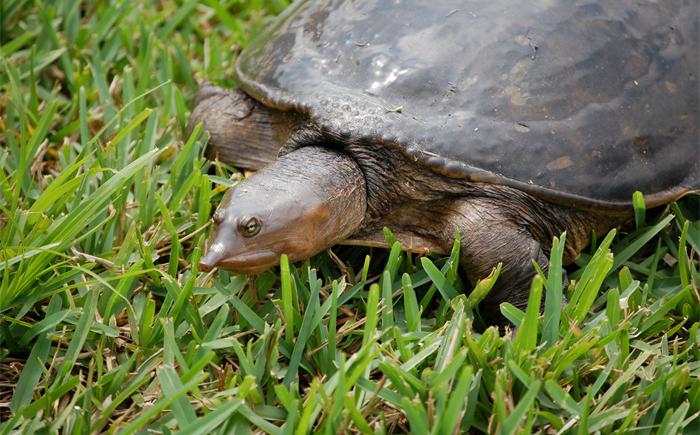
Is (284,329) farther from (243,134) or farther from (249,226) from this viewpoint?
(243,134)

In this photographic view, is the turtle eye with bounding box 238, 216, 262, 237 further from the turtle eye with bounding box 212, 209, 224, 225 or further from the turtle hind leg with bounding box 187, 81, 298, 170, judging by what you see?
the turtle hind leg with bounding box 187, 81, 298, 170

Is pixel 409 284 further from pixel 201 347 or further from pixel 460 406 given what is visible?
pixel 201 347

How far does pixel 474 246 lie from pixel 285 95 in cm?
82

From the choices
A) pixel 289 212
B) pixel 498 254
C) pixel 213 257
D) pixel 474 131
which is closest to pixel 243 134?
pixel 289 212

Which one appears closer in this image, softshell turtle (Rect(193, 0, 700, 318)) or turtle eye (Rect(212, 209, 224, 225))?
turtle eye (Rect(212, 209, 224, 225))

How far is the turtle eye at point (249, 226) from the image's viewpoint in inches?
91.7

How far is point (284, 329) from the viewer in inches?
91.2

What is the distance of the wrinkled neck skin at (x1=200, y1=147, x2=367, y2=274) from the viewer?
2.34m

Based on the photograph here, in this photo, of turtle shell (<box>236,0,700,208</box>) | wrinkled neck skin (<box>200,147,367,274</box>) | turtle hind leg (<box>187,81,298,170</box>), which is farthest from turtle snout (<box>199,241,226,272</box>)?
turtle hind leg (<box>187,81,298,170</box>)

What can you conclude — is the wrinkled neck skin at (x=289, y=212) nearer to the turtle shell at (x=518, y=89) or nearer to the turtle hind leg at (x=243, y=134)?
the turtle shell at (x=518, y=89)

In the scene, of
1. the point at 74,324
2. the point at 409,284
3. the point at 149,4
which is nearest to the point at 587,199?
the point at 409,284

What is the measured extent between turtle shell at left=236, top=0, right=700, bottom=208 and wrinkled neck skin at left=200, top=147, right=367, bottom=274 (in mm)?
143

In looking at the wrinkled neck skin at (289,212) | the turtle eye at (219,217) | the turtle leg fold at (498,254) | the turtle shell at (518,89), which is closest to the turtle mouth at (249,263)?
the wrinkled neck skin at (289,212)

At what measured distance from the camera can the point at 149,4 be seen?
3.94m
